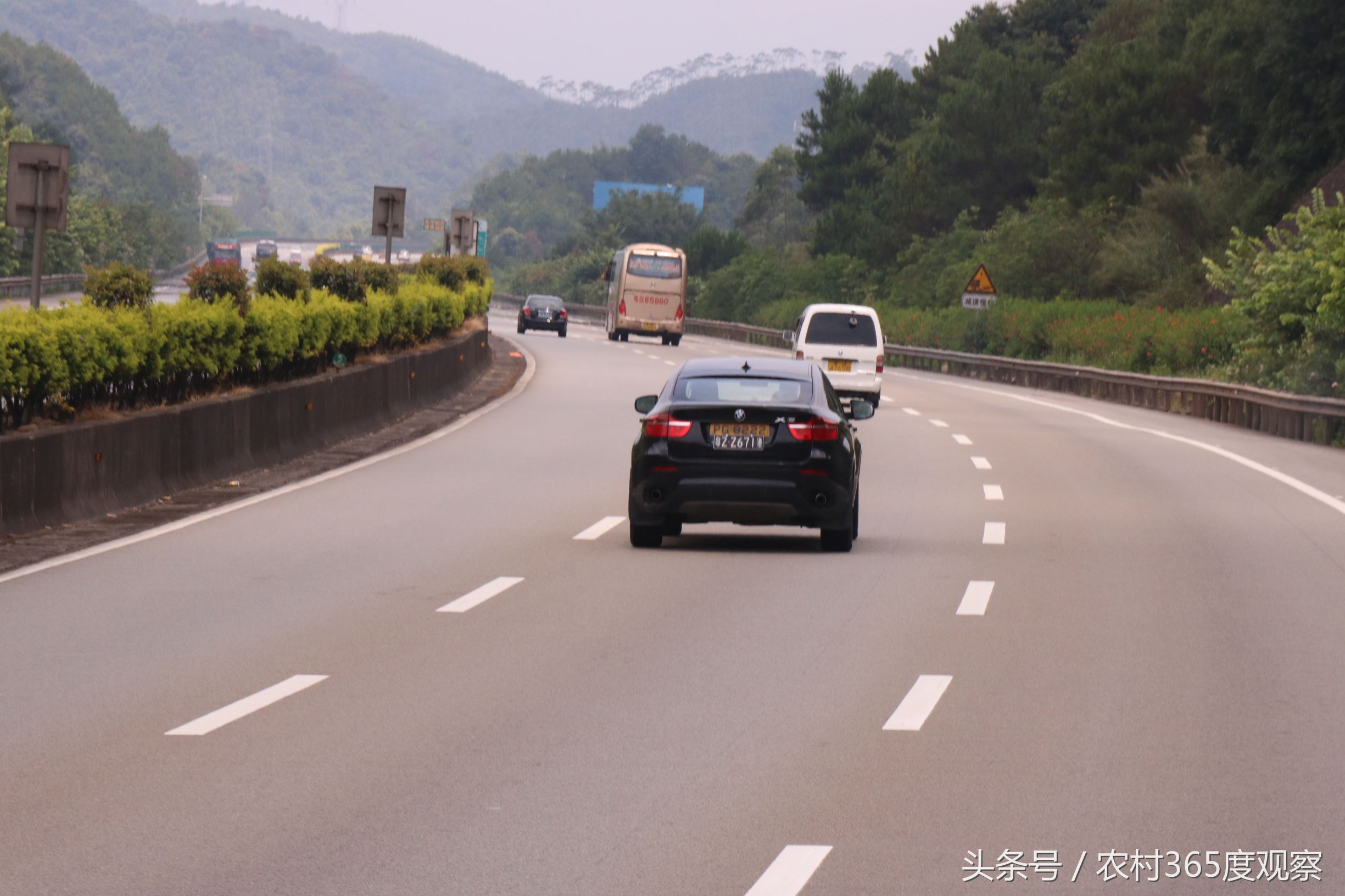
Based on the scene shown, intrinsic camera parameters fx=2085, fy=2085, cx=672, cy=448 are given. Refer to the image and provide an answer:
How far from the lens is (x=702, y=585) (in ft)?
42.6

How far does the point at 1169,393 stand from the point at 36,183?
984 inches

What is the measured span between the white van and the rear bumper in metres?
19.2

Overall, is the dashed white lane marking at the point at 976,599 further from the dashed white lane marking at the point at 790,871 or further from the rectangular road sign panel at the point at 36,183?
the rectangular road sign panel at the point at 36,183

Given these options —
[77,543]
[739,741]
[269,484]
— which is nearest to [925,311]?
[269,484]

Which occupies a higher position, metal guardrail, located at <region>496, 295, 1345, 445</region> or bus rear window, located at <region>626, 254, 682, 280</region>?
bus rear window, located at <region>626, 254, 682, 280</region>

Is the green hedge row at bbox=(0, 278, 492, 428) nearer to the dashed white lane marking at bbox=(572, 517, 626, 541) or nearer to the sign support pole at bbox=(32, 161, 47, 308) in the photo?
the sign support pole at bbox=(32, 161, 47, 308)

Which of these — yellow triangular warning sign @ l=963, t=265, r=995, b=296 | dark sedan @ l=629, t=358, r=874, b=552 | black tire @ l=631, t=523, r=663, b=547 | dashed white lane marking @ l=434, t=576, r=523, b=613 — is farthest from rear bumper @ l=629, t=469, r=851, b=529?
yellow triangular warning sign @ l=963, t=265, r=995, b=296

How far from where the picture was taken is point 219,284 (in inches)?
872

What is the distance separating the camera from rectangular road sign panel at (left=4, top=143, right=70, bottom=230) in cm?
2022

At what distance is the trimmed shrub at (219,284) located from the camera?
22.1 metres

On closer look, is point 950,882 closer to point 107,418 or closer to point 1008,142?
point 107,418

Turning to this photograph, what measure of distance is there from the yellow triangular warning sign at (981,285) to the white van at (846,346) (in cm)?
2404

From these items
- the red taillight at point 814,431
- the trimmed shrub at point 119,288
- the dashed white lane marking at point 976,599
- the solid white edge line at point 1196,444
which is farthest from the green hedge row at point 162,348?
the solid white edge line at point 1196,444

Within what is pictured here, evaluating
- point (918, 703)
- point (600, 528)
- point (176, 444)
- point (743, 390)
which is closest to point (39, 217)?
point (176, 444)
